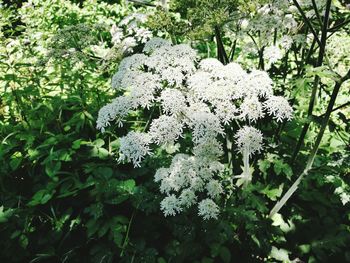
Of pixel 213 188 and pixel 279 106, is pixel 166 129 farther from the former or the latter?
pixel 279 106

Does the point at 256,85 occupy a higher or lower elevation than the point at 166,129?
higher

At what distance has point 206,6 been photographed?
2.23 m

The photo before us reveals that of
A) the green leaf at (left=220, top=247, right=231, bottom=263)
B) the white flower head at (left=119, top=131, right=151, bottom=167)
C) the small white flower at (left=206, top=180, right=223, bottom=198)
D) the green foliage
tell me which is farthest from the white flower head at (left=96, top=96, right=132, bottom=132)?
the green leaf at (left=220, top=247, right=231, bottom=263)

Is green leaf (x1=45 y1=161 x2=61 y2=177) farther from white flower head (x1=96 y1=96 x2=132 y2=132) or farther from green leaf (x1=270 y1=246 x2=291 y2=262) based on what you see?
green leaf (x1=270 y1=246 x2=291 y2=262)

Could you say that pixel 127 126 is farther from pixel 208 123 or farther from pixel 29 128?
pixel 208 123

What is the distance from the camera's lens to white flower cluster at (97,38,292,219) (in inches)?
73.1

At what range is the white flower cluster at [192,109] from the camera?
73.1 inches

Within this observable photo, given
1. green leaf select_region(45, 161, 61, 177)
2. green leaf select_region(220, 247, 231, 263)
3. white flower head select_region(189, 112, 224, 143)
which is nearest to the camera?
→ white flower head select_region(189, 112, 224, 143)

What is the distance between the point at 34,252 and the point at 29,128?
99 cm

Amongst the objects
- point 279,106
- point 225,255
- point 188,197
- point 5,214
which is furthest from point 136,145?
point 5,214

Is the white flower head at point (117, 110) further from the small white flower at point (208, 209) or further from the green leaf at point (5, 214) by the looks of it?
the green leaf at point (5, 214)

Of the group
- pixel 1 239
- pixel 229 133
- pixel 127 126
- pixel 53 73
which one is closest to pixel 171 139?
pixel 229 133

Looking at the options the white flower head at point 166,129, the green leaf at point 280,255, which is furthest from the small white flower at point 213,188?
the green leaf at point 280,255

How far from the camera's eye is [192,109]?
6.21ft
